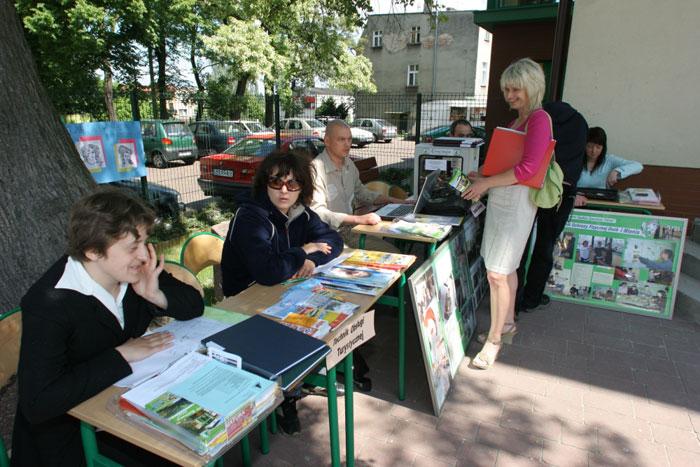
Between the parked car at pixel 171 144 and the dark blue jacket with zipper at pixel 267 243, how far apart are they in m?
4.97

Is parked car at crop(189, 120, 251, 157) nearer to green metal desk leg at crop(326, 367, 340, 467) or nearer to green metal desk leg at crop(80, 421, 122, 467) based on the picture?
green metal desk leg at crop(326, 367, 340, 467)

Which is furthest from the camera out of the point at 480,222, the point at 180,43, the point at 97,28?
the point at 180,43

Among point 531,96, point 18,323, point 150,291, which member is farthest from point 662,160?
point 18,323


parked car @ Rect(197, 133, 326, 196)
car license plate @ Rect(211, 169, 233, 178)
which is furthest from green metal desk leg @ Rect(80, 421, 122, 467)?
car license plate @ Rect(211, 169, 233, 178)

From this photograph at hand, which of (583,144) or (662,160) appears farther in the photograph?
(662,160)

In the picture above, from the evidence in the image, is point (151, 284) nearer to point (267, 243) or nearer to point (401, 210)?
point (267, 243)

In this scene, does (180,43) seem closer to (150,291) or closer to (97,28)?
(97,28)

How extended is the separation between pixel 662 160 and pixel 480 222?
2120 millimetres

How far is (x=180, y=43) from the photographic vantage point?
20094 millimetres

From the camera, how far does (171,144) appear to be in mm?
7305

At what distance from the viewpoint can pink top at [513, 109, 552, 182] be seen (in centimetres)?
277

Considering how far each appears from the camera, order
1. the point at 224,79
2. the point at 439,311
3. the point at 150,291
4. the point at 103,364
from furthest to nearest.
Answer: the point at 224,79, the point at 439,311, the point at 150,291, the point at 103,364

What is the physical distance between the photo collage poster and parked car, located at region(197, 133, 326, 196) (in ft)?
6.86

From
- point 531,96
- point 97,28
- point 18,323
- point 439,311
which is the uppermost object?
point 97,28
